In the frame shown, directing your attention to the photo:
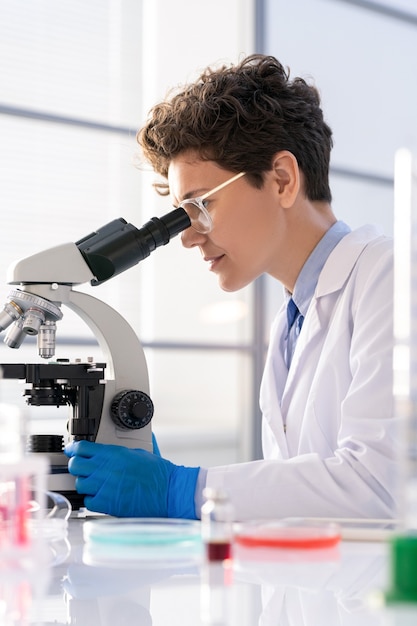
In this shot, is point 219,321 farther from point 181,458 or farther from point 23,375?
point 23,375

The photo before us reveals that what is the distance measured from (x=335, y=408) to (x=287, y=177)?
671 millimetres

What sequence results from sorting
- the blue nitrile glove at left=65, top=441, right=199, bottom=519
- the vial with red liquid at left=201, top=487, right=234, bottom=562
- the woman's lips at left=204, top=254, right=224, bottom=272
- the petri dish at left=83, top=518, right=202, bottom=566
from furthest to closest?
the woman's lips at left=204, top=254, right=224, bottom=272 < the blue nitrile glove at left=65, top=441, right=199, bottom=519 < the petri dish at left=83, top=518, right=202, bottom=566 < the vial with red liquid at left=201, top=487, right=234, bottom=562

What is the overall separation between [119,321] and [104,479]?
1.18ft

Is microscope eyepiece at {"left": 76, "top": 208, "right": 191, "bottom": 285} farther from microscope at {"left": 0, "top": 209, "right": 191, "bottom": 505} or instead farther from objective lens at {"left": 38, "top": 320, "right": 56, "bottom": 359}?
objective lens at {"left": 38, "top": 320, "right": 56, "bottom": 359}

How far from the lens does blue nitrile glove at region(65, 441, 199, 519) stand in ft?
5.95

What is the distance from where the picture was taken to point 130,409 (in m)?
1.90

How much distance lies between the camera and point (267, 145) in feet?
7.98

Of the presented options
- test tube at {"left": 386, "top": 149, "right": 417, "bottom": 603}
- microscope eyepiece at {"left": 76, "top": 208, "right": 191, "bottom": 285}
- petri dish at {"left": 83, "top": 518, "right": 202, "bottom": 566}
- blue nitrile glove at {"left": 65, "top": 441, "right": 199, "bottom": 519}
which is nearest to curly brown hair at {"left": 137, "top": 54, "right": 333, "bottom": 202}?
microscope eyepiece at {"left": 76, "top": 208, "right": 191, "bottom": 285}

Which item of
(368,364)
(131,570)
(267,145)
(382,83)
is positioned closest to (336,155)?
(382,83)

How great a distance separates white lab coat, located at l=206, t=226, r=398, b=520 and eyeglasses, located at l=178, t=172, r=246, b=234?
323 mm

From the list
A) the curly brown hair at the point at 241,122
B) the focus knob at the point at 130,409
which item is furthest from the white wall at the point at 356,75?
the focus knob at the point at 130,409

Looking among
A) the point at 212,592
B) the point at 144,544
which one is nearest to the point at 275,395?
the point at 144,544

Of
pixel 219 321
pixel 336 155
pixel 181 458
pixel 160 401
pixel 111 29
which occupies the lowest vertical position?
pixel 181 458

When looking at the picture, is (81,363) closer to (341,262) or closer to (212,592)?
(341,262)
